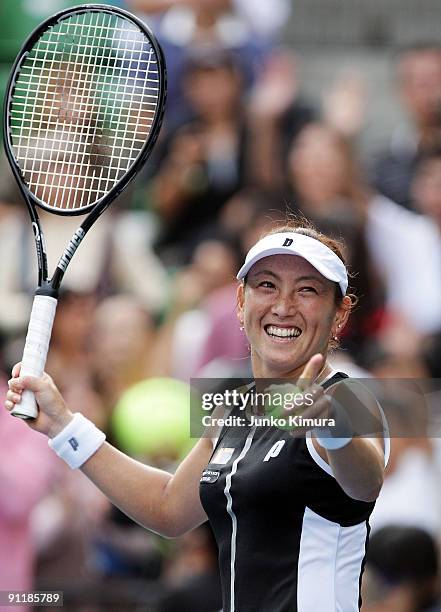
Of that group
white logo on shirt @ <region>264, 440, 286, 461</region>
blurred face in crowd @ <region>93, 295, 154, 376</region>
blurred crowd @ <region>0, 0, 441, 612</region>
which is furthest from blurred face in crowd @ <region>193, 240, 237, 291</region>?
white logo on shirt @ <region>264, 440, 286, 461</region>

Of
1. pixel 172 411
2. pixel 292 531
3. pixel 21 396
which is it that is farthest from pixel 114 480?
pixel 172 411

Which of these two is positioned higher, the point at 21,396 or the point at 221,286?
the point at 221,286

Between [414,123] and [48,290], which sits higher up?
[414,123]

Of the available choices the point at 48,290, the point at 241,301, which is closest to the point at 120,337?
the point at 48,290

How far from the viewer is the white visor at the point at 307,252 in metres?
2.80

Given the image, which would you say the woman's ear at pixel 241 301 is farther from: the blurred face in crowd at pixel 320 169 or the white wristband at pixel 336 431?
the blurred face in crowd at pixel 320 169

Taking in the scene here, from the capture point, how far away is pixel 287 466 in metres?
2.69

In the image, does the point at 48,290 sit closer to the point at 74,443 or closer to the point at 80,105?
the point at 74,443

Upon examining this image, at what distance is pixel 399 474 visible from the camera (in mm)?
5617

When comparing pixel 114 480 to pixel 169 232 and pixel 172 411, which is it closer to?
pixel 172 411

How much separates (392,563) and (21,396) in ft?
8.68

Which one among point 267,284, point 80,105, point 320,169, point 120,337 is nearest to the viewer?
point 267,284

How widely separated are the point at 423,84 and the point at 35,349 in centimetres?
441

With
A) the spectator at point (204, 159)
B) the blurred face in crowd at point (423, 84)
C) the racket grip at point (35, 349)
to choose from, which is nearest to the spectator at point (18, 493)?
the spectator at point (204, 159)
